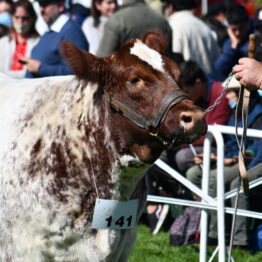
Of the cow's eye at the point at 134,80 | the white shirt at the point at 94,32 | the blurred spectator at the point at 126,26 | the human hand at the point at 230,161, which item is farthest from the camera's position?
the white shirt at the point at 94,32

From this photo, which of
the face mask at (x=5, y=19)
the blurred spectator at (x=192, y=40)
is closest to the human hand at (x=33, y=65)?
the blurred spectator at (x=192, y=40)

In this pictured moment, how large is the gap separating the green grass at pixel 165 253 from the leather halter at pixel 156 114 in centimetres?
301

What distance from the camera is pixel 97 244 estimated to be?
4973 millimetres

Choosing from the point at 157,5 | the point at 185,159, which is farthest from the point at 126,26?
the point at 157,5

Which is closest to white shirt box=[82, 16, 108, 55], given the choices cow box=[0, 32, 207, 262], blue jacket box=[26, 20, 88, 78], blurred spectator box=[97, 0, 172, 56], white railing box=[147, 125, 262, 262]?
blurred spectator box=[97, 0, 172, 56]

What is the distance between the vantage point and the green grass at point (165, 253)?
770 cm

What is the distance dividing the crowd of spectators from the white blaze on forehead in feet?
9.03

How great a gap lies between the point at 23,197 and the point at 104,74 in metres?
0.83

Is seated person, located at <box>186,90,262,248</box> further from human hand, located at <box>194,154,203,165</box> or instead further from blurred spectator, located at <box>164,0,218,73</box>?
blurred spectator, located at <box>164,0,218,73</box>

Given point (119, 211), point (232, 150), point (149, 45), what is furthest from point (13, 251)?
point (232, 150)

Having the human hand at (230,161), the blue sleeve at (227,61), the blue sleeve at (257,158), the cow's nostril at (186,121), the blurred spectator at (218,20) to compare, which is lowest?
the blurred spectator at (218,20)

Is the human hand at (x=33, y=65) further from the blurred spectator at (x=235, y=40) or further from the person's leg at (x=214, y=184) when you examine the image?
the blurred spectator at (x=235, y=40)

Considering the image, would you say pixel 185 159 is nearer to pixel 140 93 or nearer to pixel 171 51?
pixel 171 51

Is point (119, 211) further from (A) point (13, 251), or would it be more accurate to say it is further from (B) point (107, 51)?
(B) point (107, 51)
